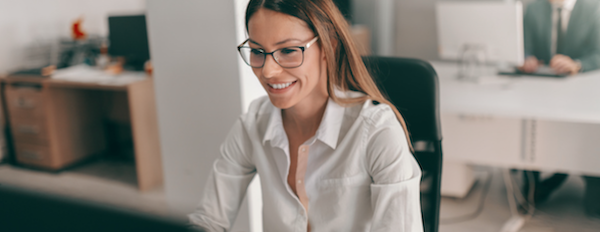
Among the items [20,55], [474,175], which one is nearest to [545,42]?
[474,175]

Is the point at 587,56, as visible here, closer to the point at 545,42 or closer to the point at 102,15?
the point at 545,42

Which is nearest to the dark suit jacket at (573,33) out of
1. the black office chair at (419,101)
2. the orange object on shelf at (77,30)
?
the black office chair at (419,101)

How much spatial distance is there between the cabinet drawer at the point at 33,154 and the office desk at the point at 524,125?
105 inches

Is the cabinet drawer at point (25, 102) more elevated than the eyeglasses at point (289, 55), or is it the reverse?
the eyeglasses at point (289, 55)

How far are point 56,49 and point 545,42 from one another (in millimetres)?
3563

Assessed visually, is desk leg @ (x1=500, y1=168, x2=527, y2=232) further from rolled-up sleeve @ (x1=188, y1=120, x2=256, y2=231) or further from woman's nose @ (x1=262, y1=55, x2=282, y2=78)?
woman's nose @ (x1=262, y1=55, x2=282, y2=78)

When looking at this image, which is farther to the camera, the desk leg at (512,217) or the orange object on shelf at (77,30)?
the orange object on shelf at (77,30)

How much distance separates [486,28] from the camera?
2.44 meters

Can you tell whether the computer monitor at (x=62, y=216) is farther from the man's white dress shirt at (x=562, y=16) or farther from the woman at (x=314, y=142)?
the man's white dress shirt at (x=562, y=16)

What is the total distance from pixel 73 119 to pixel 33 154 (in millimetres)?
360

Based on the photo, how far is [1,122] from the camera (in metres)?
3.42

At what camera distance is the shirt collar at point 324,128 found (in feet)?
3.27

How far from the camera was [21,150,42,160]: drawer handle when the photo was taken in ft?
10.7

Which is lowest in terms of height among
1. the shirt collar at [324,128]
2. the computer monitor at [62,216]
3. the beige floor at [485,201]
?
the beige floor at [485,201]
